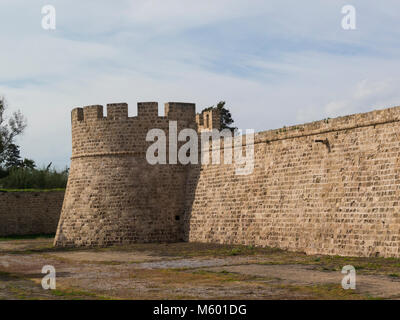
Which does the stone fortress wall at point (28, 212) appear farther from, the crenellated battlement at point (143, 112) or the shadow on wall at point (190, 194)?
the shadow on wall at point (190, 194)

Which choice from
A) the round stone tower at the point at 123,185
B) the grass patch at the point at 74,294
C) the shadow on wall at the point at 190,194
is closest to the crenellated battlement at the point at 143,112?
the round stone tower at the point at 123,185

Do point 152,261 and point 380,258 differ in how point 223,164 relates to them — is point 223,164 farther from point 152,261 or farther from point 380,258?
point 380,258

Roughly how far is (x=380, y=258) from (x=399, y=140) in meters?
2.53

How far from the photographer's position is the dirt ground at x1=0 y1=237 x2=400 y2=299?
8984 mm

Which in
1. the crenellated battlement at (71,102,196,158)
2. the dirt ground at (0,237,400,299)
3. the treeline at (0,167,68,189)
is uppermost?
the crenellated battlement at (71,102,196,158)

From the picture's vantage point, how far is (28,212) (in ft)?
92.4

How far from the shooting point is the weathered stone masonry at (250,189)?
Answer: 44.5ft

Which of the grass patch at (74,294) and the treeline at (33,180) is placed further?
the treeline at (33,180)

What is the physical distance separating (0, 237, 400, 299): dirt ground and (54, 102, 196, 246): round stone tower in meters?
2.35

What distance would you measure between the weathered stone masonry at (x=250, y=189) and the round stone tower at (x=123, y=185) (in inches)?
1.3

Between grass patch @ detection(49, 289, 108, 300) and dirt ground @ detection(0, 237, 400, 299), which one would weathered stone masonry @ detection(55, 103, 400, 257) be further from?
grass patch @ detection(49, 289, 108, 300)

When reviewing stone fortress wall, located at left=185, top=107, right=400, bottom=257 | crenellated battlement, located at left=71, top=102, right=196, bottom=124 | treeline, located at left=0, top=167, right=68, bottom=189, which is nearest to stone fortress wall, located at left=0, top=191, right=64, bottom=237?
treeline, located at left=0, top=167, right=68, bottom=189

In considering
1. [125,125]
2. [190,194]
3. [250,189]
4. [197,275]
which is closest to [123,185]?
[125,125]
